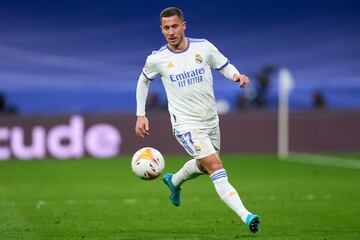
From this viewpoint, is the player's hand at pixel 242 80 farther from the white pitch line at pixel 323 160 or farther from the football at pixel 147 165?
the white pitch line at pixel 323 160

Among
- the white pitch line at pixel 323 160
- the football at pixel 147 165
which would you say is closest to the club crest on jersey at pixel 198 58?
the football at pixel 147 165

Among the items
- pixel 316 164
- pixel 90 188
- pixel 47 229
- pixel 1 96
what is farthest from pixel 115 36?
pixel 47 229

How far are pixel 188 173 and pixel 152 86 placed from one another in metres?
14.4

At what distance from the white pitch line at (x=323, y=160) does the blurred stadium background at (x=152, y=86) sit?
0.15 feet

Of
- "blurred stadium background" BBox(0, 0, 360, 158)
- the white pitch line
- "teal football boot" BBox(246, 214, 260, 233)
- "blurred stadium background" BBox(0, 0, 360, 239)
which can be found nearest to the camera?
"teal football boot" BBox(246, 214, 260, 233)

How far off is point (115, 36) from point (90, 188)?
12.0 metres

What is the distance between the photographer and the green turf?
8.84m

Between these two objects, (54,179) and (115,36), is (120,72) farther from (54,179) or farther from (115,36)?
(54,179)

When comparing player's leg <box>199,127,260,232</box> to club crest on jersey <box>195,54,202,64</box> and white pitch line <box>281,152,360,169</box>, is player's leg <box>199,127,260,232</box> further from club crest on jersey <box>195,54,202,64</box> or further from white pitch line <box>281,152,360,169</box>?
white pitch line <box>281,152,360,169</box>

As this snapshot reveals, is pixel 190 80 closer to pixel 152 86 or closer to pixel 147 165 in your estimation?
pixel 147 165

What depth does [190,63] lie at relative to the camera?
344 inches

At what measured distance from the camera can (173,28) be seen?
8648mm

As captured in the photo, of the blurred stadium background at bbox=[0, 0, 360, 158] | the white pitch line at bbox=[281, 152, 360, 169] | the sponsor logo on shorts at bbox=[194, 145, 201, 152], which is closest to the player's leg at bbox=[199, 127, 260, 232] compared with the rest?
the sponsor logo on shorts at bbox=[194, 145, 201, 152]

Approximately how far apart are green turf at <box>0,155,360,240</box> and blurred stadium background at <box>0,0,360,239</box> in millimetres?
198
